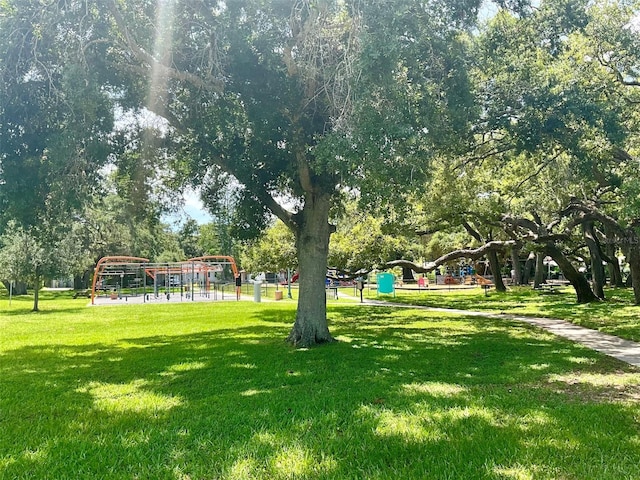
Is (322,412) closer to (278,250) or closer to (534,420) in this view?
(534,420)

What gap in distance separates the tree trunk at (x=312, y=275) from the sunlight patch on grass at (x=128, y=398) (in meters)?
3.74

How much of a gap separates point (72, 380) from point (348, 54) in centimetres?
594

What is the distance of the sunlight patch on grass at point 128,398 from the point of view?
5.20 meters

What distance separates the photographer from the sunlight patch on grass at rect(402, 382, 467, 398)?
565 cm

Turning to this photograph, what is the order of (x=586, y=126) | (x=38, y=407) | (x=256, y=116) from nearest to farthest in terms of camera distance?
1. (x=38, y=407)
2. (x=256, y=116)
3. (x=586, y=126)

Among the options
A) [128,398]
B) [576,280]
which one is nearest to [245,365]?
[128,398]

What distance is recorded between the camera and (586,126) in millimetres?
9914

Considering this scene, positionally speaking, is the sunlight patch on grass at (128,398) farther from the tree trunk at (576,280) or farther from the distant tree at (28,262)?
the distant tree at (28,262)

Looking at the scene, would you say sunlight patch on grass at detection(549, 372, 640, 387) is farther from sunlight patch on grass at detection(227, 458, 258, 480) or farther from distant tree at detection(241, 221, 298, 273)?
distant tree at detection(241, 221, 298, 273)

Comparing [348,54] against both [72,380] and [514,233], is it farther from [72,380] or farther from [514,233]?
[514,233]

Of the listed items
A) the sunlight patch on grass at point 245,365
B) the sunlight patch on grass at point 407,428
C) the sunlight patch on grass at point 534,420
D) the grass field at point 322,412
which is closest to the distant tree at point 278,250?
the grass field at point 322,412

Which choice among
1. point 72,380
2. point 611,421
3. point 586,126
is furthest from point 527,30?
point 72,380

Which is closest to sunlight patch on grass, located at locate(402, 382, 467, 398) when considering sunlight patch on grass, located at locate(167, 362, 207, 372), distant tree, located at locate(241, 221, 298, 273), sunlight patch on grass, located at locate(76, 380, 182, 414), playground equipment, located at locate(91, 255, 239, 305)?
sunlight patch on grass, located at locate(76, 380, 182, 414)

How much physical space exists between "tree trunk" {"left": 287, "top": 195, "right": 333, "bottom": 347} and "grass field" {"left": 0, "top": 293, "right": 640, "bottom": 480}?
0.49 metres
